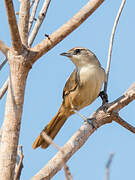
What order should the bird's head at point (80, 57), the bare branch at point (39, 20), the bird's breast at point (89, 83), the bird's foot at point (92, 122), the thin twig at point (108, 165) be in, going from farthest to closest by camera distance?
the bird's head at point (80, 57), the bird's breast at point (89, 83), the bare branch at point (39, 20), the bird's foot at point (92, 122), the thin twig at point (108, 165)

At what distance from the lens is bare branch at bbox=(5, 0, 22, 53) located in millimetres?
2447

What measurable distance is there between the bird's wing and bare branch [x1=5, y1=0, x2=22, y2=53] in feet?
8.22

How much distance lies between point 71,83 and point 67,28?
246 cm

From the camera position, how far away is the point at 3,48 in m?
2.70

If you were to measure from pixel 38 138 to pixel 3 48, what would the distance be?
2.08 metres

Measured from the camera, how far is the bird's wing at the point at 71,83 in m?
5.09

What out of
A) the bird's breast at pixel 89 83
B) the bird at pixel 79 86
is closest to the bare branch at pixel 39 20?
the bird at pixel 79 86

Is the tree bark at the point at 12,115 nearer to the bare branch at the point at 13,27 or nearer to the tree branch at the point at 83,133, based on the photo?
the bare branch at the point at 13,27

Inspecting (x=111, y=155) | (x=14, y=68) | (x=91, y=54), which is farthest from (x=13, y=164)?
(x=91, y=54)

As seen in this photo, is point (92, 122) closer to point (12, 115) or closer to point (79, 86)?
point (12, 115)

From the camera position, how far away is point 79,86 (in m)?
5.06

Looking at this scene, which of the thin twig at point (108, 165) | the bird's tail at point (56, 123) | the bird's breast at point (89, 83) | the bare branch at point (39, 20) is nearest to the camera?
the thin twig at point (108, 165)

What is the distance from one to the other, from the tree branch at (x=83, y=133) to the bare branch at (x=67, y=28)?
772 millimetres

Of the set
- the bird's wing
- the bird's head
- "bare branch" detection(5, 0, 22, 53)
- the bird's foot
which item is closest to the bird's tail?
the bird's wing
